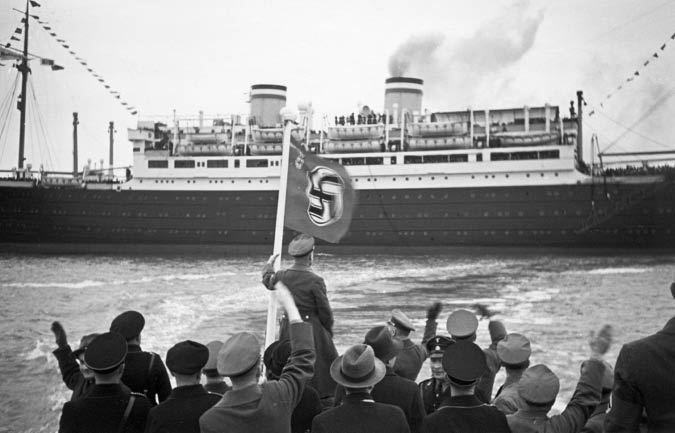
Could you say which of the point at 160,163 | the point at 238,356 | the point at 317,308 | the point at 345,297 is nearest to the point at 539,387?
the point at 238,356

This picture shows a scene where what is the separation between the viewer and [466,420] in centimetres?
237

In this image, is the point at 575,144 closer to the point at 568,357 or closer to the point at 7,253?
the point at 568,357

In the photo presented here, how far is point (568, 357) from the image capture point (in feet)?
34.7

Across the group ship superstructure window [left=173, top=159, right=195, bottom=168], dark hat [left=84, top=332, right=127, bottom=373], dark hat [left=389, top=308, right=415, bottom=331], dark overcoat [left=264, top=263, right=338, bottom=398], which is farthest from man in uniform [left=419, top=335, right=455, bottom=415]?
ship superstructure window [left=173, top=159, right=195, bottom=168]

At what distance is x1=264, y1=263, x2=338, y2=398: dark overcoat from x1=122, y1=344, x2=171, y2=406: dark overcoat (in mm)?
700

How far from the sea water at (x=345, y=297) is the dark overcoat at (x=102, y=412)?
4734mm

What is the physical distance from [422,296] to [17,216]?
24282mm

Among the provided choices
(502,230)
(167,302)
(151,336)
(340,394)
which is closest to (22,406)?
(151,336)

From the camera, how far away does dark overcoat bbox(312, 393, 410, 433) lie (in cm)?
239

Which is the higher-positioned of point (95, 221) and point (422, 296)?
point (95, 221)

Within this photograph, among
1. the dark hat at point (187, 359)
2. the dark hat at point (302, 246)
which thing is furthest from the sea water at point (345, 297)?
the dark hat at point (187, 359)

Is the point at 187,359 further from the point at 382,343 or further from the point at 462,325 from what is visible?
the point at 462,325

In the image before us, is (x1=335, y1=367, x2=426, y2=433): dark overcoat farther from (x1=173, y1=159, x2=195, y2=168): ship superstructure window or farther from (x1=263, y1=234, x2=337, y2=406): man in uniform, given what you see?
(x1=173, y1=159, x2=195, y2=168): ship superstructure window

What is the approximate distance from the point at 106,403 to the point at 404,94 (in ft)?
113
